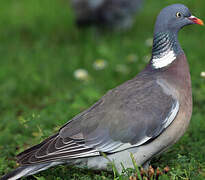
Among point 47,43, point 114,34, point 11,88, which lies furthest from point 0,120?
point 114,34

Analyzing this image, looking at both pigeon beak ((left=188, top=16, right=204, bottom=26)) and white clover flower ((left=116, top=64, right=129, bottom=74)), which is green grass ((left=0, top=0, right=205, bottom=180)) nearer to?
white clover flower ((left=116, top=64, right=129, bottom=74))

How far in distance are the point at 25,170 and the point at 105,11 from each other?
4.56 metres

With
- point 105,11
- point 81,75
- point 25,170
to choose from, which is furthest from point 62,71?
point 25,170

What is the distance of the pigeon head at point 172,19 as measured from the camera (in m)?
3.81

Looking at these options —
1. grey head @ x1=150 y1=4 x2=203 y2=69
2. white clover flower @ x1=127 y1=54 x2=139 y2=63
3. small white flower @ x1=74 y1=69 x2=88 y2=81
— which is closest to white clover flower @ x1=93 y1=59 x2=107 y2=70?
small white flower @ x1=74 y1=69 x2=88 y2=81

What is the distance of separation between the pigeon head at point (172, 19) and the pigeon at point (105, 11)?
375 cm

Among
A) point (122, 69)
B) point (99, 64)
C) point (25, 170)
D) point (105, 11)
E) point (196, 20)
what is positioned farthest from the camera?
point (105, 11)

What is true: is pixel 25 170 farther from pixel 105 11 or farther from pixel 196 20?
pixel 105 11

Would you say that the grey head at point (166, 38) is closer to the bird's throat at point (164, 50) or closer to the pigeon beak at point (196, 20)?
the bird's throat at point (164, 50)

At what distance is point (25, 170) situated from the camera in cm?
353

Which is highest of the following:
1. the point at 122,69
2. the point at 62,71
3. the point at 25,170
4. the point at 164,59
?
the point at 164,59

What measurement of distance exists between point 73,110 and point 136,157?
5.30 feet

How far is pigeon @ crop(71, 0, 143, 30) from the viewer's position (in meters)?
7.52

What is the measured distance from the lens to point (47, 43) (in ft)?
25.3
